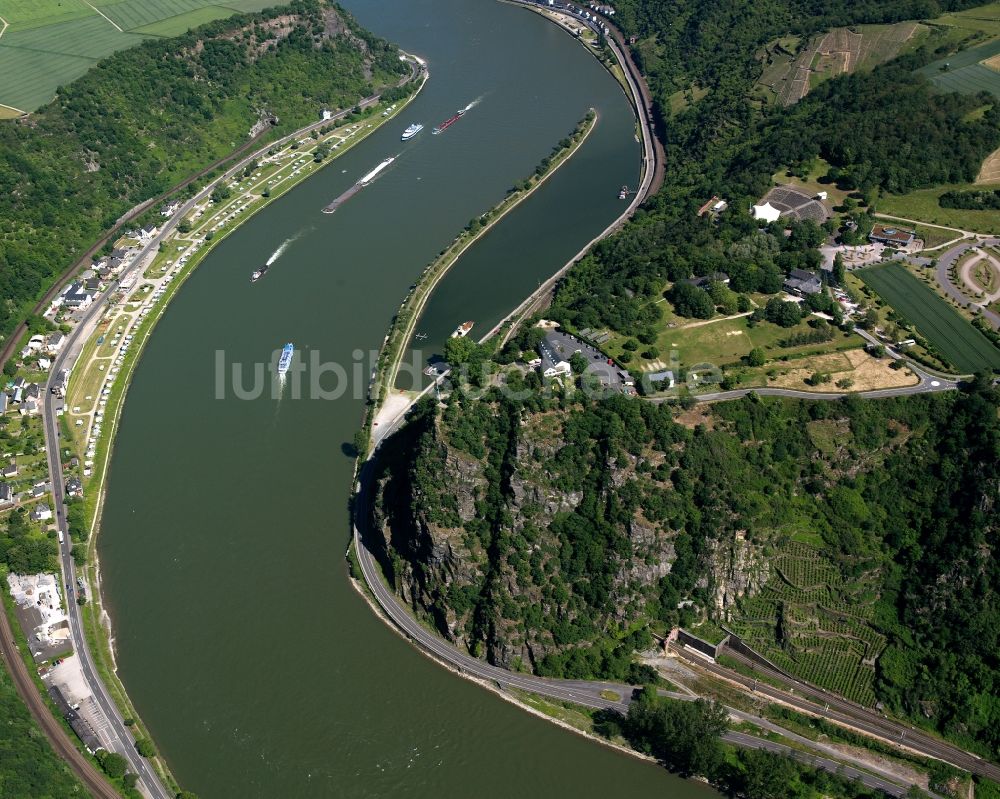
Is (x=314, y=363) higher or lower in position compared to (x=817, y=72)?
lower

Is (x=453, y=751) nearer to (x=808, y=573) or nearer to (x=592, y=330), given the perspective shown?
(x=808, y=573)

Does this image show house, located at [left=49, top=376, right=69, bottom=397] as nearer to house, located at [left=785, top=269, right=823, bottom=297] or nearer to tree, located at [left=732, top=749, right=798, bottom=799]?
house, located at [left=785, top=269, right=823, bottom=297]

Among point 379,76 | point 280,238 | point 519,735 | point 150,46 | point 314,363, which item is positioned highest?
point 150,46

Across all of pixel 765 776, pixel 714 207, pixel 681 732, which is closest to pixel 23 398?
pixel 681 732

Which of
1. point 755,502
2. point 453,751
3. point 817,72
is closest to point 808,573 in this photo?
point 755,502

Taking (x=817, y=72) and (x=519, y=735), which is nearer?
(x=519, y=735)

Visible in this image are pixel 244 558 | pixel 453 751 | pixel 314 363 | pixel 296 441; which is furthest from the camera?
pixel 314 363

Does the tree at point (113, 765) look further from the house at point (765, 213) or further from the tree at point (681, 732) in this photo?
the house at point (765, 213)

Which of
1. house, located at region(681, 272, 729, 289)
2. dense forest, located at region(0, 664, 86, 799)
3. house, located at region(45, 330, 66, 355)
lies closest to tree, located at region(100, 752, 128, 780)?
dense forest, located at region(0, 664, 86, 799)
